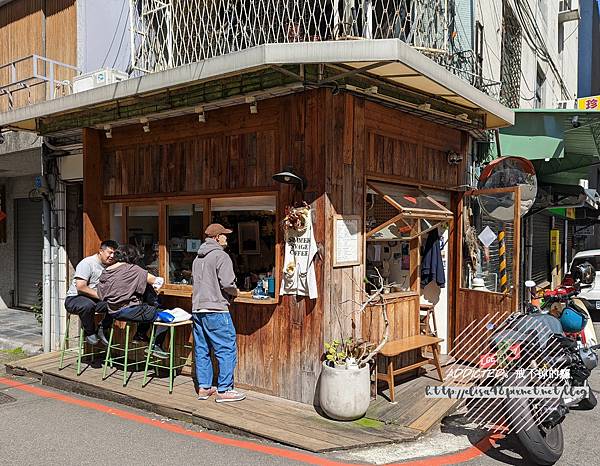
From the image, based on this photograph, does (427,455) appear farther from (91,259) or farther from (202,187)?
(91,259)

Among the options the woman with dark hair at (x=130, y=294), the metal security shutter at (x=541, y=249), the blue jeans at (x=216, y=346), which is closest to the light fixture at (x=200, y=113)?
the woman with dark hair at (x=130, y=294)

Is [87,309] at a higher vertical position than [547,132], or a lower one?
lower

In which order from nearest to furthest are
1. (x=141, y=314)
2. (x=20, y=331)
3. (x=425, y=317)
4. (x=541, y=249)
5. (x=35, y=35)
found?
(x=141, y=314), (x=425, y=317), (x=35, y=35), (x=20, y=331), (x=541, y=249)

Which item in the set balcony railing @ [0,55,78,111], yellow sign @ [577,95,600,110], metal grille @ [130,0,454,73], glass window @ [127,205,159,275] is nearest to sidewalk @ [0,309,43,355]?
glass window @ [127,205,159,275]

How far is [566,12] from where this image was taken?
16.6 m

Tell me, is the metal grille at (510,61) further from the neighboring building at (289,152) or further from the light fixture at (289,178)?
the light fixture at (289,178)

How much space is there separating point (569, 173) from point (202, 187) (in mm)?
9098

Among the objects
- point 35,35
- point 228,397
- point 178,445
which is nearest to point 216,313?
point 228,397

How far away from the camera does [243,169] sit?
6.51 m

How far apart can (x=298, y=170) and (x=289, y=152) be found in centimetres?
25

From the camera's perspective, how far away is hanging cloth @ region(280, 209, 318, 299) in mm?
5812

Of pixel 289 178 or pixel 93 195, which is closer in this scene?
pixel 289 178

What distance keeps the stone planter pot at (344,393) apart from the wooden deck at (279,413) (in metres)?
0.11

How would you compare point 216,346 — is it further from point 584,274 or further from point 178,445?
point 584,274
